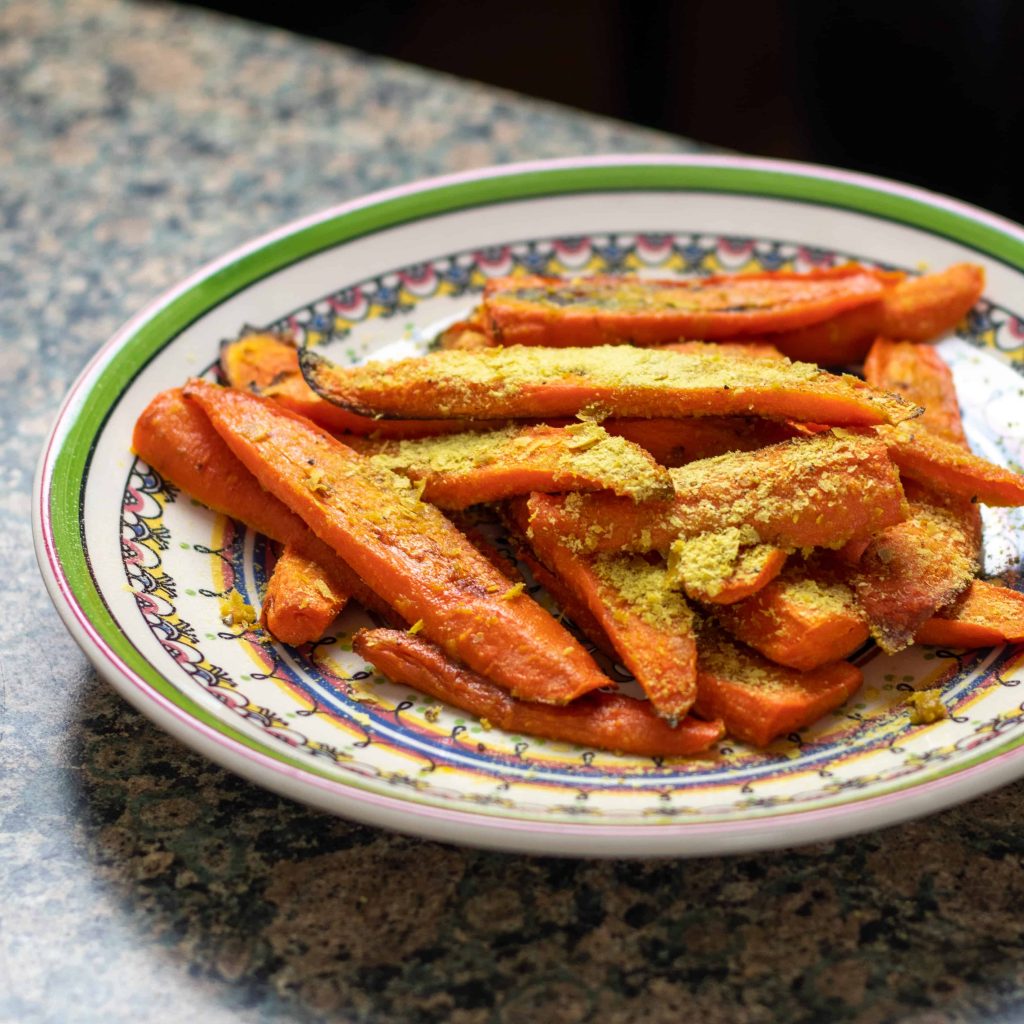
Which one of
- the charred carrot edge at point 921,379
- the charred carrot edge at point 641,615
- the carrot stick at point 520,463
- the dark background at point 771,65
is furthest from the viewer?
the dark background at point 771,65

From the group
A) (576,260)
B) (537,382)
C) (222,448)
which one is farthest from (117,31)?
(537,382)

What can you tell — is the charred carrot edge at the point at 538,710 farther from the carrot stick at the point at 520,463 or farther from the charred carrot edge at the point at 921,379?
the charred carrot edge at the point at 921,379

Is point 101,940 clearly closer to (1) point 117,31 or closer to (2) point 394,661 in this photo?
(2) point 394,661

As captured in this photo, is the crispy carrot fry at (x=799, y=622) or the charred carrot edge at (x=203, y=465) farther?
the charred carrot edge at (x=203, y=465)

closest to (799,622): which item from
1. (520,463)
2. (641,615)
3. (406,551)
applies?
(641,615)

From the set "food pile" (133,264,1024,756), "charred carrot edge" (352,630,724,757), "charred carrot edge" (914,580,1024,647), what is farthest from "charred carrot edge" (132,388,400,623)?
"charred carrot edge" (914,580,1024,647)

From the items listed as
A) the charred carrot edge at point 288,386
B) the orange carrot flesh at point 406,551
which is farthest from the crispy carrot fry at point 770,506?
the charred carrot edge at point 288,386

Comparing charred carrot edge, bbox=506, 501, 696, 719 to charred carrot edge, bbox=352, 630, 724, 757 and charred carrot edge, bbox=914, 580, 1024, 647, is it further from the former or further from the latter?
charred carrot edge, bbox=914, 580, 1024, 647
